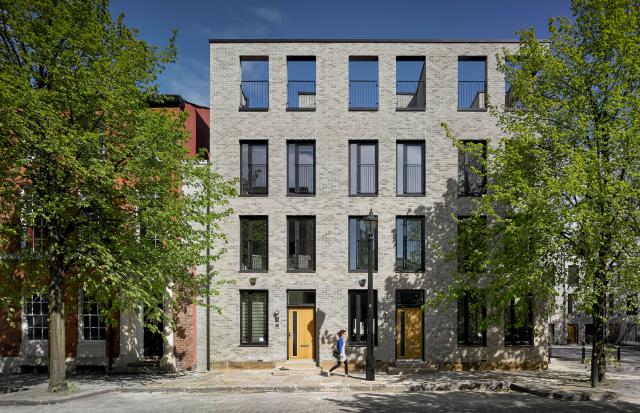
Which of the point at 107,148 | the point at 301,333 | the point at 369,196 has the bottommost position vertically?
the point at 301,333

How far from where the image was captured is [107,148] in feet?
43.5

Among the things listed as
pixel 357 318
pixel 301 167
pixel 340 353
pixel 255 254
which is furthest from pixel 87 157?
pixel 357 318

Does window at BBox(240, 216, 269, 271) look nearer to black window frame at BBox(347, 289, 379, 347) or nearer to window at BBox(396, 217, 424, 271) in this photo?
black window frame at BBox(347, 289, 379, 347)

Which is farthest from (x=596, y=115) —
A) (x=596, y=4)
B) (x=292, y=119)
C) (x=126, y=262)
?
(x=126, y=262)

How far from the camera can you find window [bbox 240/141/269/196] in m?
18.4

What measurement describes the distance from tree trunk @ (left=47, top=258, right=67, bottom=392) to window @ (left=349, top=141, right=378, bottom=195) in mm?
11274

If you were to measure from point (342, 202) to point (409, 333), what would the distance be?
616cm

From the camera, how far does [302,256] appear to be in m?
18.2

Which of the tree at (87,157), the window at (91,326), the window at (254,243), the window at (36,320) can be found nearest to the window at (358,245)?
the window at (254,243)

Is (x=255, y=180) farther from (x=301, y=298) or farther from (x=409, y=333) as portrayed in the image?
(x=409, y=333)

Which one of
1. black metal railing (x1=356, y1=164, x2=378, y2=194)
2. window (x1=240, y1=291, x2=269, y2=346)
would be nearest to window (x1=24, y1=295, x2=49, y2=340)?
window (x1=240, y1=291, x2=269, y2=346)

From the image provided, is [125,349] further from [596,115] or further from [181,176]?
[596,115]

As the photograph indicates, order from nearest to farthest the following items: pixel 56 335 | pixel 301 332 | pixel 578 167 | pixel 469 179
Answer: pixel 578 167 → pixel 56 335 → pixel 301 332 → pixel 469 179

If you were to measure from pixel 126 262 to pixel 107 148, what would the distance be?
358 cm
